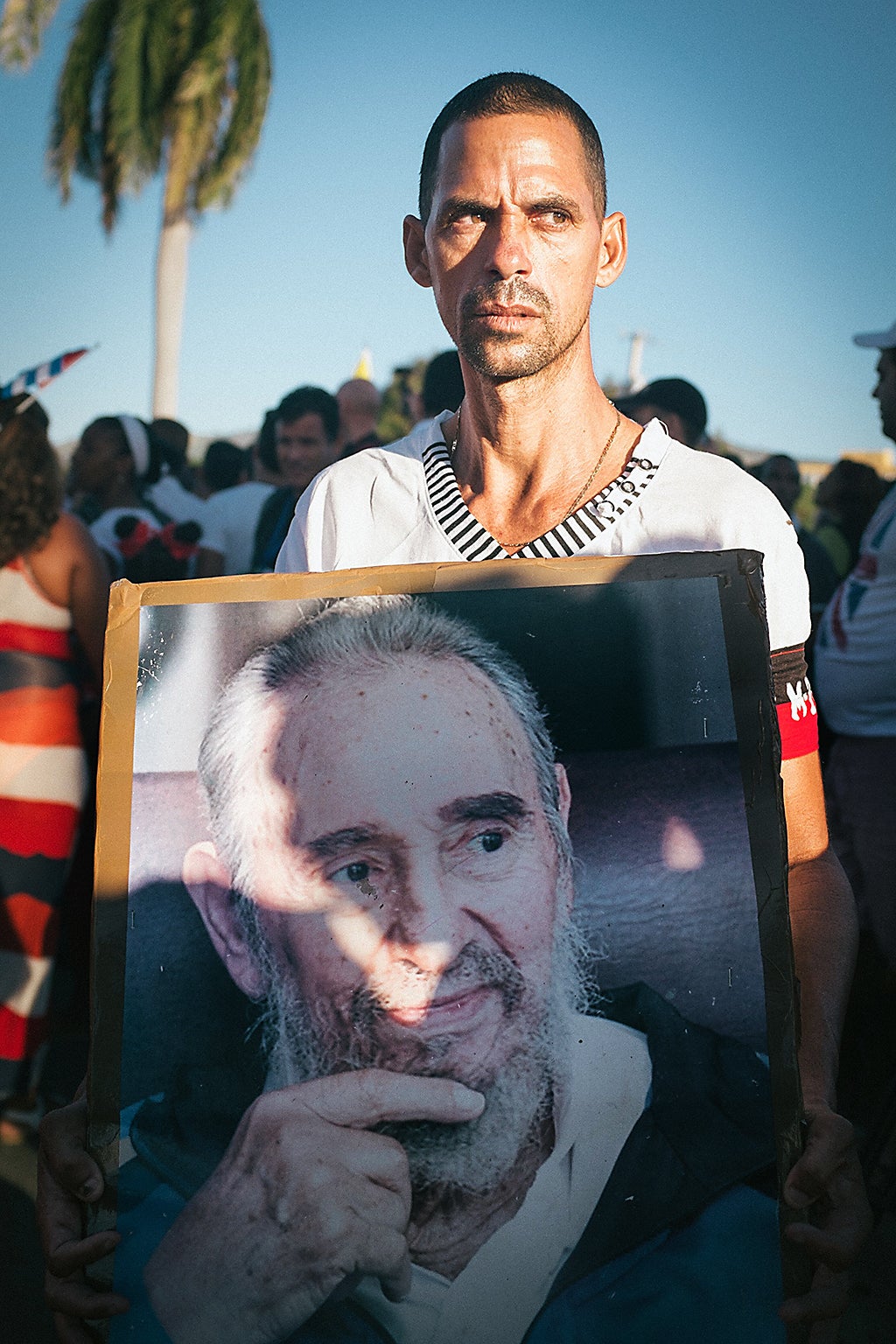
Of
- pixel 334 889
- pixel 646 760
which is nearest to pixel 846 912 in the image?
pixel 646 760

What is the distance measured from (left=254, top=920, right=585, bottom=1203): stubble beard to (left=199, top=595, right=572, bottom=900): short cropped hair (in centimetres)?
19

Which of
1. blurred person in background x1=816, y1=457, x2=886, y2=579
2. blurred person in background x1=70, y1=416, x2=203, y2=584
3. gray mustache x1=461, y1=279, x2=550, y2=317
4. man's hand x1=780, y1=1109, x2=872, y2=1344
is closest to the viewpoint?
man's hand x1=780, y1=1109, x2=872, y2=1344

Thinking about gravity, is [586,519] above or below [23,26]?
below

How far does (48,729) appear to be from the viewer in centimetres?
277

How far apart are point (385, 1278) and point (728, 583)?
31.7 inches

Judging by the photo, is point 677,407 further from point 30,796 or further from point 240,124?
point 240,124

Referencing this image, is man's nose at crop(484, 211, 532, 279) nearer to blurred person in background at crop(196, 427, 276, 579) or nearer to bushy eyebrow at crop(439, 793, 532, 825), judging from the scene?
bushy eyebrow at crop(439, 793, 532, 825)

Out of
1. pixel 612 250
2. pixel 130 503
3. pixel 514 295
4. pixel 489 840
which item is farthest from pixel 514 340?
pixel 130 503

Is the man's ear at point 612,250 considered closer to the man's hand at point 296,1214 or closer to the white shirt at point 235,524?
the man's hand at point 296,1214

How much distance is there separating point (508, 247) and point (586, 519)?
0.37 metres

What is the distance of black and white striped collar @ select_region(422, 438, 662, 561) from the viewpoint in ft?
4.32

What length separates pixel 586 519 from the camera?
133 centimetres

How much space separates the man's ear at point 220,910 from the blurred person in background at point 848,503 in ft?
12.3

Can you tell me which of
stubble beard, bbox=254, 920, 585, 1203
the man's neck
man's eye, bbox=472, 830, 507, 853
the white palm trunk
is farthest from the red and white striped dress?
the white palm trunk
